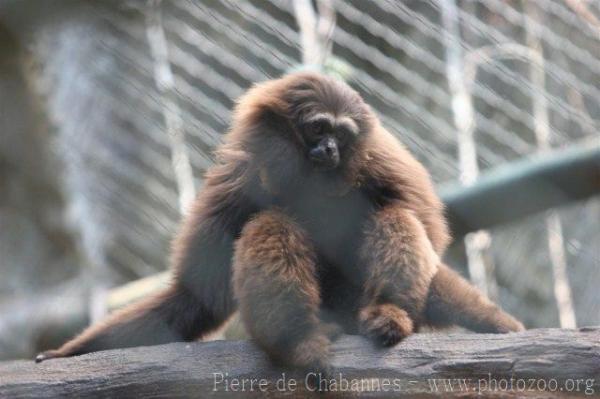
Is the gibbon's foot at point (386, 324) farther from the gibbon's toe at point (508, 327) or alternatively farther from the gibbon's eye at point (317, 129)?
the gibbon's eye at point (317, 129)

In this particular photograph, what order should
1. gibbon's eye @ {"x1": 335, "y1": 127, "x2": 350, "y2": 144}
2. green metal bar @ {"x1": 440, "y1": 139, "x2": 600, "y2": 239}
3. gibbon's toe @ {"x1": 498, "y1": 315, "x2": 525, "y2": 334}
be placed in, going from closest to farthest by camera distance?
gibbon's toe @ {"x1": 498, "y1": 315, "x2": 525, "y2": 334}
gibbon's eye @ {"x1": 335, "y1": 127, "x2": 350, "y2": 144}
green metal bar @ {"x1": 440, "y1": 139, "x2": 600, "y2": 239}

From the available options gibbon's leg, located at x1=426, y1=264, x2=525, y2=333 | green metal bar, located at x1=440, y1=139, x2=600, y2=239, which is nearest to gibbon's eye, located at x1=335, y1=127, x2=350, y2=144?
gibbon's leg, located at x1=426, y1=264, x2=525, y2=333

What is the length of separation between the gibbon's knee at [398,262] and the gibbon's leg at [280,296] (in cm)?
16

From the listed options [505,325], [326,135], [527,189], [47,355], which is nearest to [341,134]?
[326,135]

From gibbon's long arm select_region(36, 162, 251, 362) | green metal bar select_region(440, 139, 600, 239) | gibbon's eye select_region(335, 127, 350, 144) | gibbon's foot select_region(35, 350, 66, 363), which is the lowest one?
gibbon's foot select_region(35, 350, 66, 363)

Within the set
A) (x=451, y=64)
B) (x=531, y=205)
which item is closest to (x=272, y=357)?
(x=531, y=205)

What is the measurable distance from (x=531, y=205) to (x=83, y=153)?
2.82 metres

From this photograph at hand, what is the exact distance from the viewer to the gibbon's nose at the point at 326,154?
2.52 m

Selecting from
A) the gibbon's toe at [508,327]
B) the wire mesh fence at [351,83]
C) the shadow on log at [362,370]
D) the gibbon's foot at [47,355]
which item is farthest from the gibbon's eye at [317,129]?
the wire mesh fence at [351,83]

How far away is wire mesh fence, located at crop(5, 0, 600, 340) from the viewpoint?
4.30m

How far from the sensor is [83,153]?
5211 mm

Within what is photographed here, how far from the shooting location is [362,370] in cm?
218

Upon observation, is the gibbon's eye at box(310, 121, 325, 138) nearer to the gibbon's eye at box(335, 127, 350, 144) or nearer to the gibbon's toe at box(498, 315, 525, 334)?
the gibbon's eye at box(335, 127, 350, 144)

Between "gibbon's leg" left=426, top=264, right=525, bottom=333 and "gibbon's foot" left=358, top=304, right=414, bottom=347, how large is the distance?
145 mm
